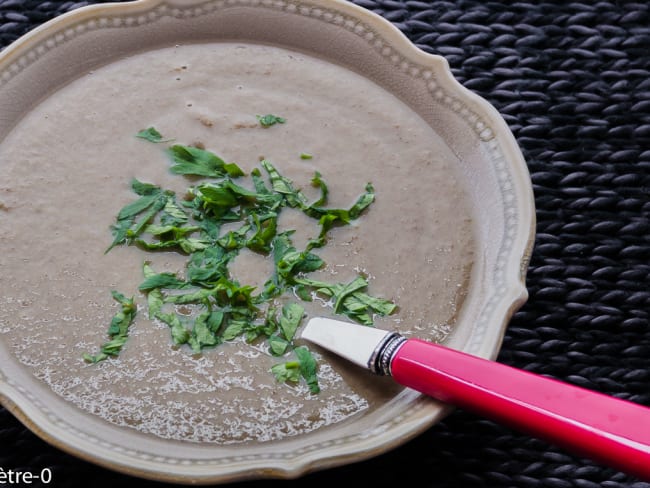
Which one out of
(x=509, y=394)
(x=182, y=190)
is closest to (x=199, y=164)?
(x=182, y=190)

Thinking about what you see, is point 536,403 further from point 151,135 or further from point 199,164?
point 151,135

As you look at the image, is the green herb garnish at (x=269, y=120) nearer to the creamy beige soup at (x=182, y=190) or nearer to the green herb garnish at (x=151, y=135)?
the creamy beige soup at (x=182, y=190)

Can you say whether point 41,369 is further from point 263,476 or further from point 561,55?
point 561,55

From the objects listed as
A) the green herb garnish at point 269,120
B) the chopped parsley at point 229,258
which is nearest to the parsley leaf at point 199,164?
the chopped parsley at point 229,258

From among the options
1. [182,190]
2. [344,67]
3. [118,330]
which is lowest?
[118,330]

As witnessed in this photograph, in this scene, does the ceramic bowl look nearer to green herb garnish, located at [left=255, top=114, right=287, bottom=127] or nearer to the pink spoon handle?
the pink spoon handle

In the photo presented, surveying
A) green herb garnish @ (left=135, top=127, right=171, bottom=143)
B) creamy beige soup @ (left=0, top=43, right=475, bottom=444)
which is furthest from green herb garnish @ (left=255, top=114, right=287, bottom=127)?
green herb garnish @ (left=135, top=127, right=171, bottom=143)
